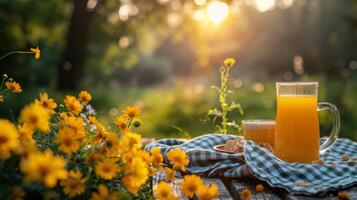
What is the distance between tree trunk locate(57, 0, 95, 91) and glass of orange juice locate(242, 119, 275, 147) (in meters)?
8.92

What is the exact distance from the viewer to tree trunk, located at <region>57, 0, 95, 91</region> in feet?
36.1

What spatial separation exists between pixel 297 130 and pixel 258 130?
7.2 inches

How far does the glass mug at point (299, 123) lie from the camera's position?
2180 millimetres

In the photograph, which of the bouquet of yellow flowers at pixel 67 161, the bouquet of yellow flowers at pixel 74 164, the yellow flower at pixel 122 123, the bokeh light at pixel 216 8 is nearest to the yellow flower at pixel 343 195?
the bouquet of yellow flowers at pixel 74 164

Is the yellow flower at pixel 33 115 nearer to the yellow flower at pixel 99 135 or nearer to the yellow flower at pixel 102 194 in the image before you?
the yellow flower at pixel 102 194

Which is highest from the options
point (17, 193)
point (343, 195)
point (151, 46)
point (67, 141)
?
point (151, 46)

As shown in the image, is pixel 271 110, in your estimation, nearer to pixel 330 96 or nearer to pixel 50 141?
pixel 330 96

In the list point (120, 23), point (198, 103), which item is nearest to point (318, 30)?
point (120, 23)

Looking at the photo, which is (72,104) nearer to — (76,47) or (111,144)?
(111,144)

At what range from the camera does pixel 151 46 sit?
16797 millimetres

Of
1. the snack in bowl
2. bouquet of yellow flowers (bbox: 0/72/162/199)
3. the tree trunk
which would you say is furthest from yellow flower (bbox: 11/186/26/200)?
the tree trunk

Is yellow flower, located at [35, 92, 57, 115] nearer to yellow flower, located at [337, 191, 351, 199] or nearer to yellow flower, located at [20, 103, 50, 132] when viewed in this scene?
yellow flower, located at [20, 103, 50, 132]

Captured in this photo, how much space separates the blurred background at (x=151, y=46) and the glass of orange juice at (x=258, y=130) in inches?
30.5

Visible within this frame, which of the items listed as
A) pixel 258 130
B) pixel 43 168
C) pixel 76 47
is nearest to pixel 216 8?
pixel 76 47
